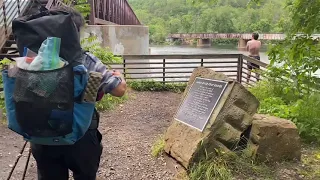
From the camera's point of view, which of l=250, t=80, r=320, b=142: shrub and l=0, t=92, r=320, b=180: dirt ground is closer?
l=0, t=92, r=320, b=180: dirt ground

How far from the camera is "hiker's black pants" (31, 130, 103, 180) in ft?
5.76

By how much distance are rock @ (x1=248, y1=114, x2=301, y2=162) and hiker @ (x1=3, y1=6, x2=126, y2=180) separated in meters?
2.11

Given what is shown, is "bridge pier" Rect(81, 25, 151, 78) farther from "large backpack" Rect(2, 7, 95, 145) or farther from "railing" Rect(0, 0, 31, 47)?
"large backpack" Rect(2, 7, 95, 145)

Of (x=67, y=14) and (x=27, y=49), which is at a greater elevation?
(x=67, y=14)

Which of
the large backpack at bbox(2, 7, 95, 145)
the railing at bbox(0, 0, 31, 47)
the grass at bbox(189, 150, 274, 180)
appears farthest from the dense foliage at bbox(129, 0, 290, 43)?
the large backpack at bbox(2, 7, 95, 145)

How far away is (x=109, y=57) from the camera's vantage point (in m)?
8.09

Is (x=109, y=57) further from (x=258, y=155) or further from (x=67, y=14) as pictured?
(x=67, y=14)

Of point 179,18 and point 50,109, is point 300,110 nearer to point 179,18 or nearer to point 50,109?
point 50,109

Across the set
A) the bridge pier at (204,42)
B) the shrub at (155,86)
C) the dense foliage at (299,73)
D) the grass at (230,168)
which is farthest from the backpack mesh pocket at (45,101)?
the bridge pier at (204,42)

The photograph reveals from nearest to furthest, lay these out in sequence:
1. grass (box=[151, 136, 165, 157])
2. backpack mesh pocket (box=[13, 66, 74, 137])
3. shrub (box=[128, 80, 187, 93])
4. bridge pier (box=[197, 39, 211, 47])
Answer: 1. backpack mesh pocket (box=[13, 66, 74, 137])
2. grass (box=[151, 136, 165, 157])
3. shrub (box=[128, 80, 187, 93])
4. bridge pier (box=[197, 39, 211, 47])

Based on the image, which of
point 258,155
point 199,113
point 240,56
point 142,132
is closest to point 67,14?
point 199,113

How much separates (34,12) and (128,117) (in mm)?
4067

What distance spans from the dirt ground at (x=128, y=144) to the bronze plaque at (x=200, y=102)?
532 millimetres

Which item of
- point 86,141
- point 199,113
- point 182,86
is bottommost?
point 182,86
